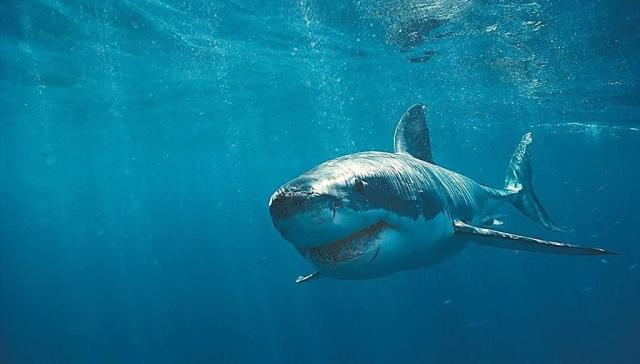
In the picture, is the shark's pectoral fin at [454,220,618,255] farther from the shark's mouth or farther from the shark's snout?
the shark's snout

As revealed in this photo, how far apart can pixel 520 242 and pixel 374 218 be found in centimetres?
190

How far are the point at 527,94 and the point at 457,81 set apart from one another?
442 cm

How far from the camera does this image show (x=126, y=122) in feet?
98.4

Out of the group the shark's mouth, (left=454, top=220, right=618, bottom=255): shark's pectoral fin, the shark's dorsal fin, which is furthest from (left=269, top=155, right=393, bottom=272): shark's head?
the shark's dorsal fin

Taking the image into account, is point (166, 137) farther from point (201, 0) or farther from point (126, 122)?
point (201, 0)

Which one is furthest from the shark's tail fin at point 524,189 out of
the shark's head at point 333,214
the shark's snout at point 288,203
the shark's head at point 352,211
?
the shark's snout at point 288,203

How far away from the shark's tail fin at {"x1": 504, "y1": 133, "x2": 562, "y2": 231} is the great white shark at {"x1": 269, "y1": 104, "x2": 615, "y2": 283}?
3.22 metres

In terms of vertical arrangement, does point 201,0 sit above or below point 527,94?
above

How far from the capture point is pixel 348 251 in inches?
121

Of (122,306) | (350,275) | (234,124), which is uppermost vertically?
(350,275)

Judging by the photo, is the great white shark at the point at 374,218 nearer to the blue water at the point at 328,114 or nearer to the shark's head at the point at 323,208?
the shark's head at the point at 323,208

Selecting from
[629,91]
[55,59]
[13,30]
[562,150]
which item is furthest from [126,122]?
[562,150]

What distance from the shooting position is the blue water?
14656 mm

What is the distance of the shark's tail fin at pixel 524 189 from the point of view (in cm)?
847
